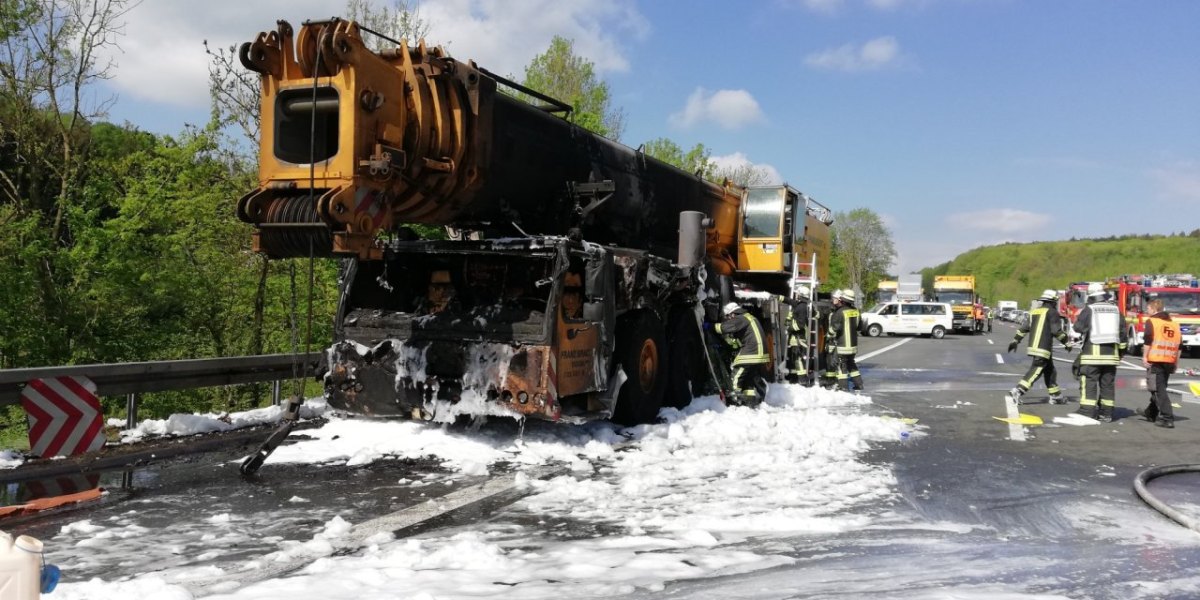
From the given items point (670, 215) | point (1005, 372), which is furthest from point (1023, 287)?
point (670, 215)

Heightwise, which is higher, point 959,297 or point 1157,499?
point 959,297

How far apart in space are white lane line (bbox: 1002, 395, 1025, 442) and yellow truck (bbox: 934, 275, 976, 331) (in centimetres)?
3111

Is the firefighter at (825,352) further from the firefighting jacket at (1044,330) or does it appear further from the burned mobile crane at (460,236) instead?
the burned mobile crane at (460,236)

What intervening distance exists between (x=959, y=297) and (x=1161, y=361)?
35841 millimetres

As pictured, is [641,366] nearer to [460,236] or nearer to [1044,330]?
[460,236]

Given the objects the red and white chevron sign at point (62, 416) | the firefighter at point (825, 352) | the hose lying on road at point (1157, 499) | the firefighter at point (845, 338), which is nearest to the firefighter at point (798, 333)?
the firefighter at point (825, 352)

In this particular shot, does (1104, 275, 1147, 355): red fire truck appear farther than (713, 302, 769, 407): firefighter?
Yes

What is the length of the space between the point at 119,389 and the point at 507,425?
3.37 meters

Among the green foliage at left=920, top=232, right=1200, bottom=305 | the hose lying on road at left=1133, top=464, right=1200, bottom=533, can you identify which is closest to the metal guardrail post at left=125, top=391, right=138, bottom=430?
the hose lying on road at left=1133, top=464, right=1200, bottom=533

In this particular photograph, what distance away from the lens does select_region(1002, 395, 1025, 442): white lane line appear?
920 centimetres

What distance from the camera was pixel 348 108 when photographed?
638cm

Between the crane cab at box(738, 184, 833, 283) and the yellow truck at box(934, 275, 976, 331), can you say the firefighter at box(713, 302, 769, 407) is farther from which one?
the yellow truck at box(934, 275, 976, 331)

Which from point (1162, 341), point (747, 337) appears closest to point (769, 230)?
point (747, 337)

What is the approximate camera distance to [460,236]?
897cm
